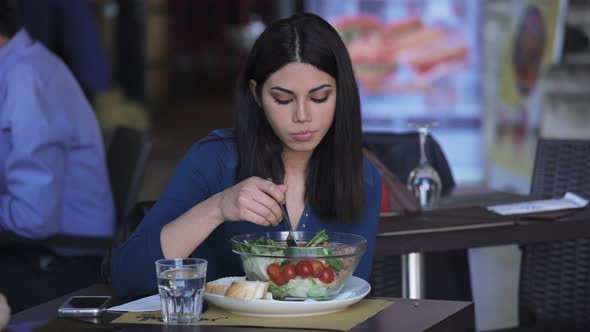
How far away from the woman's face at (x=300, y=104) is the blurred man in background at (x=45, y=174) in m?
1.08

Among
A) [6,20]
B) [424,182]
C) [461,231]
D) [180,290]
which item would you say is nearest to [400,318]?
[180,290]

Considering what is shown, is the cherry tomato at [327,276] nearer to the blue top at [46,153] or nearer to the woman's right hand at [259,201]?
the woman's right hand at [259,201]

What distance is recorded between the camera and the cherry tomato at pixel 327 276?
Answer: 6.59ft

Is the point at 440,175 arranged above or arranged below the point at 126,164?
below

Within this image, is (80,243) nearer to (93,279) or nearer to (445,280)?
(93,279)

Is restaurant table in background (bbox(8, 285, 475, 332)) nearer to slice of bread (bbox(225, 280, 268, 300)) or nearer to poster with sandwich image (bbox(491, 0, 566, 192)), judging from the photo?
slice of bread (bbox(225, 280, 268, 300))

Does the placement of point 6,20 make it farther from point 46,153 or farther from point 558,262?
point 558,262

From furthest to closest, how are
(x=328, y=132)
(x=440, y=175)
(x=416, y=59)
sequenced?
(x=416, y=59) → (x=440, y=175) → (x=328, y=132)

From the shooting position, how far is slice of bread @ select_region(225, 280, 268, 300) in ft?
6.52

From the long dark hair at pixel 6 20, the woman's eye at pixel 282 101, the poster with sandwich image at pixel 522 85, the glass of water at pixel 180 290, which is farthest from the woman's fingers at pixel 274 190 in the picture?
the poster with sandwich image at pixel 522 85

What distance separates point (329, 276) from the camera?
201 cm

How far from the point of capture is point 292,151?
2.62 meters

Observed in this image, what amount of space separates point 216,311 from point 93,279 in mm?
1405

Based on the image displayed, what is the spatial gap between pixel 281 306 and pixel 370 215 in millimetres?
705
